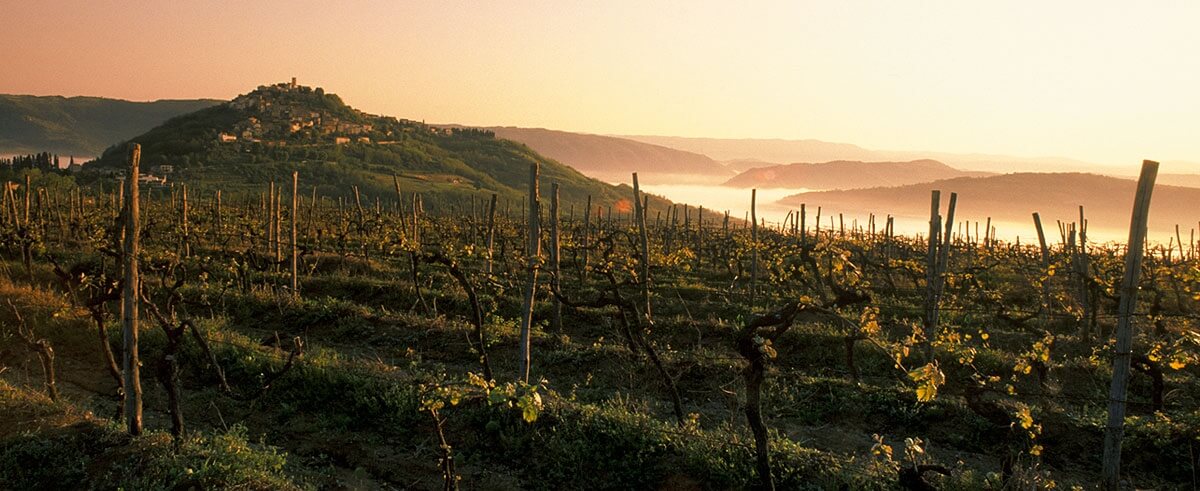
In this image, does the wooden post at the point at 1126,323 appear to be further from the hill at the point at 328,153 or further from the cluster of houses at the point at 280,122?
the cluster of houses at the point at 280,122

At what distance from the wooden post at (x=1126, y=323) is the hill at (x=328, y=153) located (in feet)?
214

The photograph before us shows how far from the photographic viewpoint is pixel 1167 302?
21312 mm

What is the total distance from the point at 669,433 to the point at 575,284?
14.0 meters

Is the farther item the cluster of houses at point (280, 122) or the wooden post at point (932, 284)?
the cluster of houses at point (280, 122)

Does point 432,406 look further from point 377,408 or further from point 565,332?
point 565,332

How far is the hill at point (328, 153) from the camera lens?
3696 inches

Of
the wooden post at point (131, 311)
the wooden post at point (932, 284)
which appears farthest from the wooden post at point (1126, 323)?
the wooden post at point (131, 311)

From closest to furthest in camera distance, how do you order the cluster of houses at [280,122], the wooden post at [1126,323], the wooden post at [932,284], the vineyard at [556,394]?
the wooden post at [1126,323]
the vineyard at [556,394]
the wooden post at [932,284]
the cluster of houses at [280,122]

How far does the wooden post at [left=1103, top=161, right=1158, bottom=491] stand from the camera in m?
6.17

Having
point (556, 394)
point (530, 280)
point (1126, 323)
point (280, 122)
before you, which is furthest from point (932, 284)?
point (280, 122)

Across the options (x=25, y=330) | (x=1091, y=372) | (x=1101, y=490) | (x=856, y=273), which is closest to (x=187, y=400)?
(x=25, y=330)

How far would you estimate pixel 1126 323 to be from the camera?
6191 mm

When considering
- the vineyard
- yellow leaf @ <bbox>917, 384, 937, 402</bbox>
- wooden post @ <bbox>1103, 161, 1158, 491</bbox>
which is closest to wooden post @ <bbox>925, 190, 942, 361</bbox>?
the vineyard

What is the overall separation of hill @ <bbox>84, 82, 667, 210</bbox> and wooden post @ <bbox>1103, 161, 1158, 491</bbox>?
65.1m
